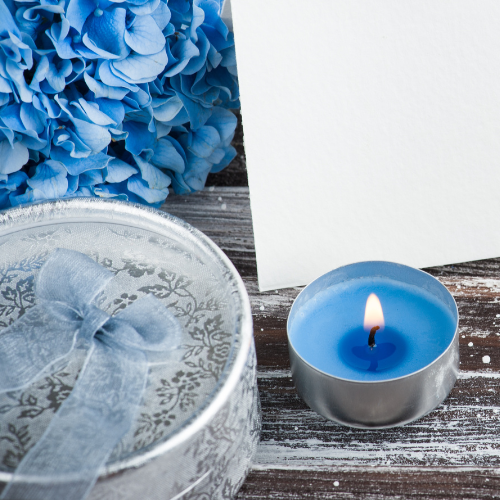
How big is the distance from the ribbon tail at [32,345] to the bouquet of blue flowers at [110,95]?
0.13 m

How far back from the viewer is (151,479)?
33 cm

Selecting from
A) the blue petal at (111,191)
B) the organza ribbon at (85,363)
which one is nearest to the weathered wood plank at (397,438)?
the organza ribbon at (85,363)

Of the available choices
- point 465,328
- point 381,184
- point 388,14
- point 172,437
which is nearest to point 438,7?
point 388,14

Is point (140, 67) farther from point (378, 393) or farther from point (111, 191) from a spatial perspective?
point (378, 393)

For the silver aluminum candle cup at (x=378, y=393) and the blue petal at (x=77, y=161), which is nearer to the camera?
the silver aluminum candle cup at (x=378, y=393)

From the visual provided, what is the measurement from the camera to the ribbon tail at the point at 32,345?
1.23ft

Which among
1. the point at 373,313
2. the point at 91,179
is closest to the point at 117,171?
the point at 91,179

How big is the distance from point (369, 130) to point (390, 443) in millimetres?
236

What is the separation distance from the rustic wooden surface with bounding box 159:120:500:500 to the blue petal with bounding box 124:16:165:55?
0.23 metres

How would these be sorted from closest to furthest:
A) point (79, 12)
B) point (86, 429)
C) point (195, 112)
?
point (86, 429) → point (79, 12) → point (195, 112)

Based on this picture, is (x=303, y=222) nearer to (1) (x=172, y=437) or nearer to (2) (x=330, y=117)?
(2) (x=330, y=117)

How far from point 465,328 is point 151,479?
284 millimetres

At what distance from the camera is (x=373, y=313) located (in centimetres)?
44

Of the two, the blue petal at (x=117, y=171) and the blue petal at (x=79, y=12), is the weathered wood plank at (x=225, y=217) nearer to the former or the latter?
the blue petal at (x=117, y=171)
